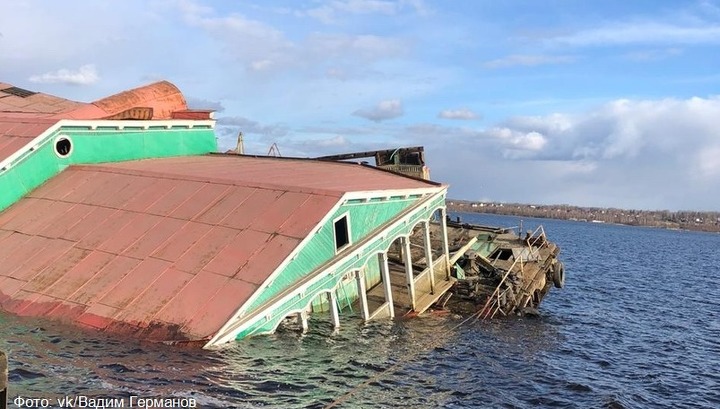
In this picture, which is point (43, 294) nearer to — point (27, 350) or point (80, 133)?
point (27, 350)

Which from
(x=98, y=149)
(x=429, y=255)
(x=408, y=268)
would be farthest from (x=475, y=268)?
(x=98, y=149)

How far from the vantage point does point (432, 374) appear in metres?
19.7

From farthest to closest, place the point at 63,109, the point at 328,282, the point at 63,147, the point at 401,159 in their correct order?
1. the point at 401,159
2. the point at 63,109
3. the point at 63,147
4. the point at 328,282

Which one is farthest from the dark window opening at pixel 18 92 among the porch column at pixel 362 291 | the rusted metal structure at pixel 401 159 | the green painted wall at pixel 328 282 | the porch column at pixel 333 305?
the porch column at pixel 333 305

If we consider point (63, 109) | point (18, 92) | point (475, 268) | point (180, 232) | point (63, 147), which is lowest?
point (475, 268)

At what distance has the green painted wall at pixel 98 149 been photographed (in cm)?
2600

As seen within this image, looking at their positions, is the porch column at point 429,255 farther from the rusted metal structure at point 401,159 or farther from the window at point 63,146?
the window at point 63,146

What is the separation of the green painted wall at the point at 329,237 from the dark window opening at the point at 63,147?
590 inches

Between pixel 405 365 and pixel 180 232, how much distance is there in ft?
29.3

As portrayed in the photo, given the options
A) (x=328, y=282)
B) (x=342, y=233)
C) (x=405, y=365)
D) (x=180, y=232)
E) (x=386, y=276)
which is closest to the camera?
(x=405, y=365)

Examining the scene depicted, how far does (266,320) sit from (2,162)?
49.2ft

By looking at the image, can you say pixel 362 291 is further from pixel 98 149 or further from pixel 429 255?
pixel 98 149

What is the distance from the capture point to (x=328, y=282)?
65.8 ft

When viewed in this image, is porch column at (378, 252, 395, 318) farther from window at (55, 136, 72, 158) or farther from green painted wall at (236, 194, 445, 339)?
window at (55, 136, 72, 158)
